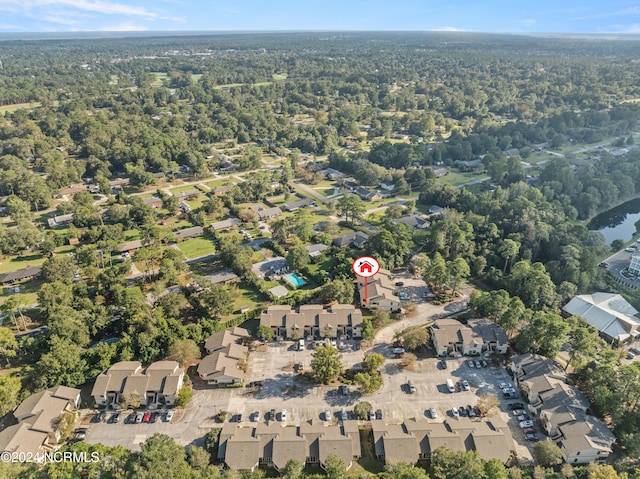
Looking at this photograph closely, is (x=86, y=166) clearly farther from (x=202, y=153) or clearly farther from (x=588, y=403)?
(x=588, y=403)

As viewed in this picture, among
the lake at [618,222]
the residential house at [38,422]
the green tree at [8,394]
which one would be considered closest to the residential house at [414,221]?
the lake at [618,222]

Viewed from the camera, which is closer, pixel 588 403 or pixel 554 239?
pixel 588 403

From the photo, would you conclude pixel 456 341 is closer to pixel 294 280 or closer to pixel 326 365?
pixel 326 365

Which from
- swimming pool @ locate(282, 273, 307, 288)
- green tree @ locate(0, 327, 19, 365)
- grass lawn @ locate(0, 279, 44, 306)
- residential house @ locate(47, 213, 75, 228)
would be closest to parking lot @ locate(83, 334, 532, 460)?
green tree @ locate(0, 327, 19, 365)

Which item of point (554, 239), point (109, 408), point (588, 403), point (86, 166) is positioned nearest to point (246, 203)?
point (86, 166)

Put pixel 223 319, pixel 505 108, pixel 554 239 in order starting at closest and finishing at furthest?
pixel 223 319
pixel 554 239
pixel 505 108

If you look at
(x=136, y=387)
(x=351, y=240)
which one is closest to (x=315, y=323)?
(x=136, y=387)

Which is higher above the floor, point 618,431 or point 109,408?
point 618,431
